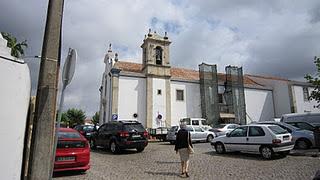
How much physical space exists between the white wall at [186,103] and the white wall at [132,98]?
12.8 feet

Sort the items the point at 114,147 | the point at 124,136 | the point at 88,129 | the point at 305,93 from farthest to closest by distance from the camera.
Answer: the point at 305,93
the point at 88,129
the point at 114,147
the point at 124,136

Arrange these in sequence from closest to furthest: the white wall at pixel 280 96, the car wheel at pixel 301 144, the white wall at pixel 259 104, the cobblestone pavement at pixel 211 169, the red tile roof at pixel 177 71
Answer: the cobblestone pavement at pixel 211 169 → the car wheel at pixel 301 144 → the red tile roof at pixel 177 71 → the white wall at pixel 259 104 → the white wall at pixel 280 96

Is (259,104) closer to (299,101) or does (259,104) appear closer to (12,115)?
(299,101)

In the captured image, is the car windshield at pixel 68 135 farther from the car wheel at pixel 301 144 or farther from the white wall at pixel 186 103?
the white wall at pixel 186 103

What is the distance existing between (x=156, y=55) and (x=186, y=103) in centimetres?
717

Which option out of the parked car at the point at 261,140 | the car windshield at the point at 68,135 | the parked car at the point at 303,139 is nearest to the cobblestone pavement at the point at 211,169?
the parked car at the point at 261,140

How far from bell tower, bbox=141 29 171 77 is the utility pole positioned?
29599mm

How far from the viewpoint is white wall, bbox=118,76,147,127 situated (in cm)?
3266

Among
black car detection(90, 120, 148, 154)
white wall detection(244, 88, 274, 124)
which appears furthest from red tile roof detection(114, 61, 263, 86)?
black car detection(90, 120, 148, 154)

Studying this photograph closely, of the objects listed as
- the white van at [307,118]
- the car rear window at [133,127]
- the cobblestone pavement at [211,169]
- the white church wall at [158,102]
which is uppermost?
the white church wall at [158,102]

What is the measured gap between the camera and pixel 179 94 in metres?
36.2

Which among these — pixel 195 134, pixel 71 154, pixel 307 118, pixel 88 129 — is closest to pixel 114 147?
pixel 71 154

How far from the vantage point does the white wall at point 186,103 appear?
35219mm

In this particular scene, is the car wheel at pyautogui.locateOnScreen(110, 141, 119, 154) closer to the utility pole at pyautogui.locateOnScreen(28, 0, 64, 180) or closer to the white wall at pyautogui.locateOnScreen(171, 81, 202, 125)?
the utility pole at pyautogui.locateOnScreen(28, 0, 64, 180)
